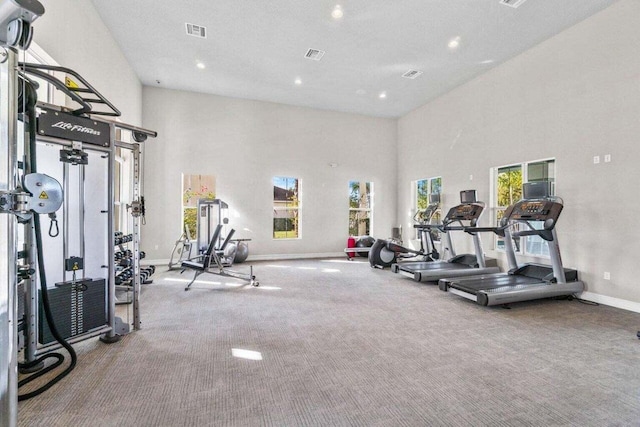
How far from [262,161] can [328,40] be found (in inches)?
147

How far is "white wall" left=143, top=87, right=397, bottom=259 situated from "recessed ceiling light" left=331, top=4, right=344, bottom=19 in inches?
158

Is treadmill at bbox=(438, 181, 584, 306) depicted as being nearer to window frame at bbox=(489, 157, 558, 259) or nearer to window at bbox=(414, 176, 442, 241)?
window frame at bbox=(489, 157, 558, 259)

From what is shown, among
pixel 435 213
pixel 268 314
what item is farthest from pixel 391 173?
pixel 268 314

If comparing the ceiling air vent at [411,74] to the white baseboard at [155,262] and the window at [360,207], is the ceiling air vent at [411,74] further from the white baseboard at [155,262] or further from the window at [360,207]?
the white baseboard at [155,262]

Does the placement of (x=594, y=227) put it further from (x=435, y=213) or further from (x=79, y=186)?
(x=79, y=186)

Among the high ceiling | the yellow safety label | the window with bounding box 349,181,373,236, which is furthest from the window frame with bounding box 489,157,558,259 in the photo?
the yellow safety label

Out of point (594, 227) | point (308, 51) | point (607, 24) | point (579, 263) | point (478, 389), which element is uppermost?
point (308, 51)

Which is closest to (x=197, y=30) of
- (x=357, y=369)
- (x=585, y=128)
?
(x=357, y=369)

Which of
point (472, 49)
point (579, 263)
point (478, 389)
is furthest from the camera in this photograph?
point (472, 49)

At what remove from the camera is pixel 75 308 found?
2.65 metres

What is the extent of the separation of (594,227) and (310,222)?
597 centimetres

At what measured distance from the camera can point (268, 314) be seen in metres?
3.74

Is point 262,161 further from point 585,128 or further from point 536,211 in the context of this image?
point 585,128

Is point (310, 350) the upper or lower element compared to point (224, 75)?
lower
